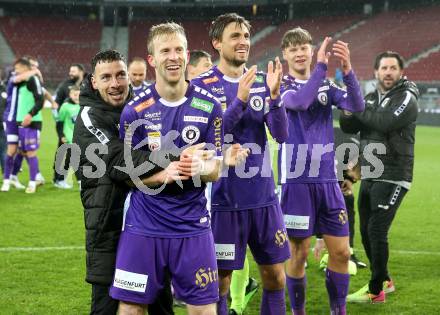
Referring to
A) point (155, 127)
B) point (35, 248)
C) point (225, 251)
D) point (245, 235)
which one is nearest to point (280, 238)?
point (245, 235)

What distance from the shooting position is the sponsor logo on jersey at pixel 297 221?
4.99 metres

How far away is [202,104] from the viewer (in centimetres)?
356

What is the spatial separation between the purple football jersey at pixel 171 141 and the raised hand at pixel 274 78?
0.72m

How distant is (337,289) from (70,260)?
3.17 meters

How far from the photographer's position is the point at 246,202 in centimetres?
436

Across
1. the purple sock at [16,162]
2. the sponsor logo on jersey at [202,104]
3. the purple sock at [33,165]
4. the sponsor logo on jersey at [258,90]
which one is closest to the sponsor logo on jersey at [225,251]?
the sponsor logo on jersey at [258,90]

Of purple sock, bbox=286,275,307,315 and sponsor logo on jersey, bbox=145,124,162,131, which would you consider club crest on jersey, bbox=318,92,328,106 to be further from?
sponsor logo on jersey, bbox=145,124,162,131

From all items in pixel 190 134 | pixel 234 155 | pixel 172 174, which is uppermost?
pixel 190 134

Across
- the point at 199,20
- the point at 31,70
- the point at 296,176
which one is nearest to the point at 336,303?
the point at 296,176

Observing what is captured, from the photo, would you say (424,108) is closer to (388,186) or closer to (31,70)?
(31,70)

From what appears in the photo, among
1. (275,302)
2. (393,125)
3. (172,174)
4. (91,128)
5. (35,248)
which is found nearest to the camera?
(172,174)

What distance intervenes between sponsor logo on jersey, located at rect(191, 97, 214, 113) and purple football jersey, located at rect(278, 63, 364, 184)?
4.92 feet

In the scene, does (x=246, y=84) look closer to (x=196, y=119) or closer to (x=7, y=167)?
(x=196, y=119)

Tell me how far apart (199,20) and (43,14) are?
10488 mm
